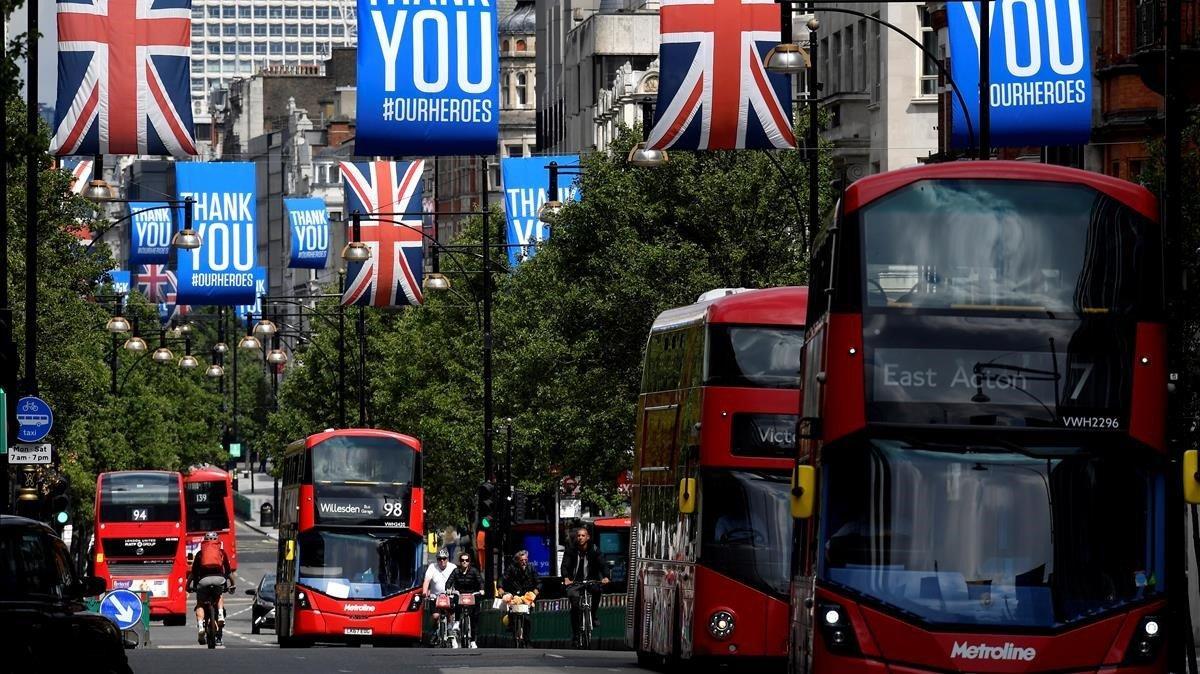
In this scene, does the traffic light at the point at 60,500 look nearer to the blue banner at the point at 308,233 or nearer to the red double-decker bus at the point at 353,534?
the red double-decker bus at the point at 353,534

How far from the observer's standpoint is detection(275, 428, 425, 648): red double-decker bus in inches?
1773

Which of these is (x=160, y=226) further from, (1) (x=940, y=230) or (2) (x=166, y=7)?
(1) (x=940, y=230)

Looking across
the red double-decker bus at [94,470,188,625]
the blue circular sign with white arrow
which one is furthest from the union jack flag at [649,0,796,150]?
the red double-decker bus at [94,470,188,625]

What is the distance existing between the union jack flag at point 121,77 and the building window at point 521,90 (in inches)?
4171

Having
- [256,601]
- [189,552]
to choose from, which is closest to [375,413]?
[189,552]

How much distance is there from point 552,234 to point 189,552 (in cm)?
3809

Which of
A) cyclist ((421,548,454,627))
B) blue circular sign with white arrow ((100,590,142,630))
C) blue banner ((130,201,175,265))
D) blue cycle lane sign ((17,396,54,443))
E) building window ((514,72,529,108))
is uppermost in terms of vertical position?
building window ((514,72,529,108))

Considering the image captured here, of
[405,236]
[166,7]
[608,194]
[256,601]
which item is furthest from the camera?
[256,601]

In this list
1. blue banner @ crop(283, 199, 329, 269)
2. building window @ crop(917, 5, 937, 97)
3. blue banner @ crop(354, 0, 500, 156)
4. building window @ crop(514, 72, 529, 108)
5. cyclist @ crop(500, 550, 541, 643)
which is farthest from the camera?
building window @ crop(514, 72, 529, 108)

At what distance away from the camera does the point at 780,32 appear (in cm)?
3231

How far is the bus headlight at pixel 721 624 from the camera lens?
82.2ft

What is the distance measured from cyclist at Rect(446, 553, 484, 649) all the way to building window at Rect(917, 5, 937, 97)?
16147mm

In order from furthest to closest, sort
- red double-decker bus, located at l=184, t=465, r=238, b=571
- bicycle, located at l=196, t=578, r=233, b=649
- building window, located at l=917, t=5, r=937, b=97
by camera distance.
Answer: red double-decker bus, located at l=184, t=465, r=238, b=571, building window, located at l=917, t=5, r=937, b=97, bicycle, located at l=196, t=578, r=233, b=649

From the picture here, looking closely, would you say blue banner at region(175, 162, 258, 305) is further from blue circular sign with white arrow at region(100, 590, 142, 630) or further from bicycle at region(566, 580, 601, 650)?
A: blue circular sign with white arrow at region(100, 590, 142, 630)
